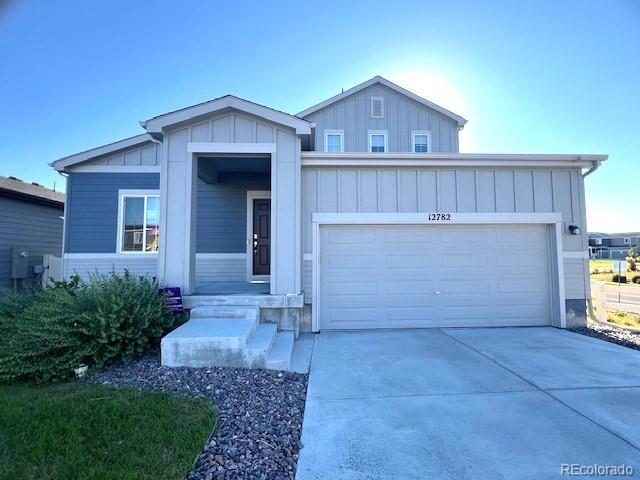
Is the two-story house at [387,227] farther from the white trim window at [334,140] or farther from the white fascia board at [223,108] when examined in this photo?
the white trim window at [334,140]

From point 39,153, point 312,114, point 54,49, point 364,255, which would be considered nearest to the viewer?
point 364,255

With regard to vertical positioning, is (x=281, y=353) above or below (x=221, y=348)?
below

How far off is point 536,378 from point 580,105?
9.06m

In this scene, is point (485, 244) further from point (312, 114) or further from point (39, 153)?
point (39, 153)

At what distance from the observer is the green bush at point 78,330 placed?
153 inches

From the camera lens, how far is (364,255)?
256 inches

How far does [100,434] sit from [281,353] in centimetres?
230

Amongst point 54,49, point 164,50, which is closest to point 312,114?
point 164,50

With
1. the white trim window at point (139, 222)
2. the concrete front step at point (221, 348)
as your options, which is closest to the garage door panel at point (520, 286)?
the concrete front step at point (221, 348)

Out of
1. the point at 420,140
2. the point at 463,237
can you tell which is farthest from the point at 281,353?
the point at 420,140

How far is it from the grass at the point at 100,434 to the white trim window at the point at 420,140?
11.8 m

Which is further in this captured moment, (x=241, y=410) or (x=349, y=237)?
(x=349, y=237)

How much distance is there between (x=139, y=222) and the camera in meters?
8.75

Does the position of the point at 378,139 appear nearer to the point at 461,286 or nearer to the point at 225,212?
the point at 225,212
